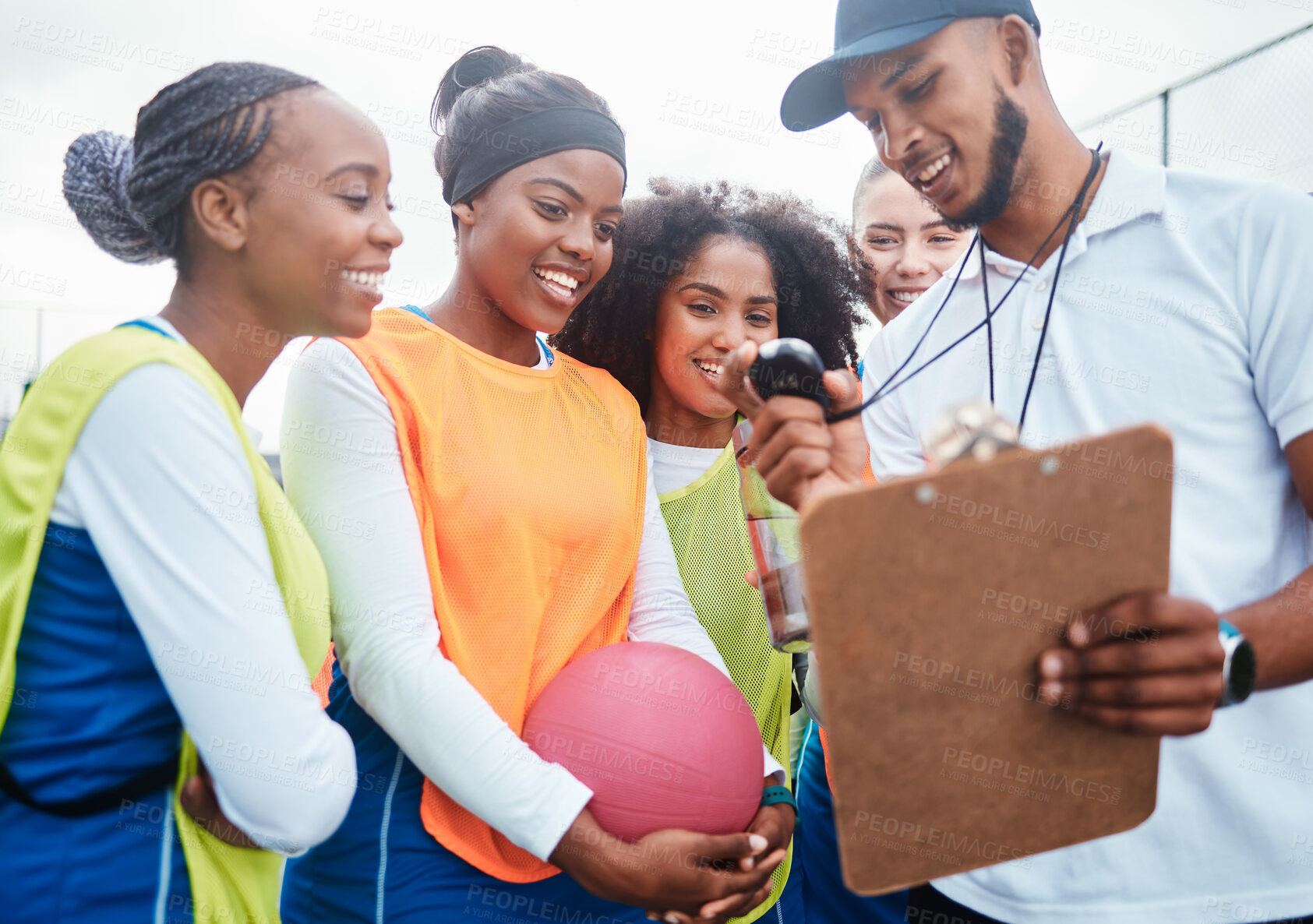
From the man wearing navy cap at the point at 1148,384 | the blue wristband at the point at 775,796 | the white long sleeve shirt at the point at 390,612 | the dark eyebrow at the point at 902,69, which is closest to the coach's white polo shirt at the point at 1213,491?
the man wearing navy cap at the point at 1148,384

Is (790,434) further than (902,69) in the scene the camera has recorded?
No

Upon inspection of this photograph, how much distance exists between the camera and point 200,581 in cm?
142

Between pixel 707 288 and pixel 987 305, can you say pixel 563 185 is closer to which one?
pixel 707 288

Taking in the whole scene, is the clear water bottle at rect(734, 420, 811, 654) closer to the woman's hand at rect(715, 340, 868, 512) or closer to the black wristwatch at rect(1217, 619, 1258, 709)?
the woman's hand at rect(715, 340, 868, 512)

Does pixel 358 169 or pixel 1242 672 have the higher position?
pixel 358 169

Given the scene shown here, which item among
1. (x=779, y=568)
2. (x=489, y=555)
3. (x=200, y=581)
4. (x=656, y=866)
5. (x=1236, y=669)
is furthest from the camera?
(x=779, y=568)

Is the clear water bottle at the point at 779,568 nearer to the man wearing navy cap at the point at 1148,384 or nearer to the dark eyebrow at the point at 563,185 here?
the man wearing navy cap at the point at 1148,384

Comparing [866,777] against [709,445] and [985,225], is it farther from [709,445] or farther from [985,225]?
[709,445]

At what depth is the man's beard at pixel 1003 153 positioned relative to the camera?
84.7 inches

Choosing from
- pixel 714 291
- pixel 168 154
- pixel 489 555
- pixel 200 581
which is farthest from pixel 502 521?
pixel 714 291

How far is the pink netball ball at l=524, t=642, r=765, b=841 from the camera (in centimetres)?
187

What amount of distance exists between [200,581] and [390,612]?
0.50 m

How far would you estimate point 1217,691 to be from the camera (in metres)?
1.44

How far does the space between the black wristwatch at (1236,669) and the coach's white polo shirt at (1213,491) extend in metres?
0.32
